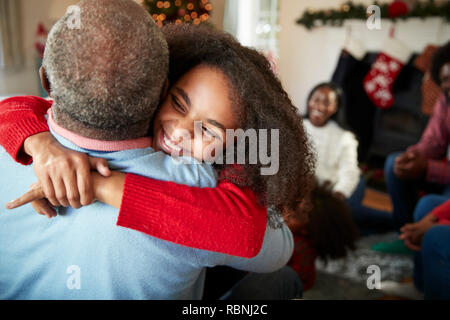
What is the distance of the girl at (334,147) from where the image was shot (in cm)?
226

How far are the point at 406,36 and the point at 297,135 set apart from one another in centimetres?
345

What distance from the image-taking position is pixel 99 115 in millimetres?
497

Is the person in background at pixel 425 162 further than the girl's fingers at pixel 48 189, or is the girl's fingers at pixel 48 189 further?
the person in background at pixel 425 162

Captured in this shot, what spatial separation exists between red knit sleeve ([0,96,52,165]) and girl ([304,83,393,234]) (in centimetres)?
179

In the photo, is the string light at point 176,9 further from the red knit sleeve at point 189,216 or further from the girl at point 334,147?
the red knit sleeve at point 189,216

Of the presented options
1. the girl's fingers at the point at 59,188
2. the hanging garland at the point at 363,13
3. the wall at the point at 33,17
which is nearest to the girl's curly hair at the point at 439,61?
the hanging garland at the point at 363,13

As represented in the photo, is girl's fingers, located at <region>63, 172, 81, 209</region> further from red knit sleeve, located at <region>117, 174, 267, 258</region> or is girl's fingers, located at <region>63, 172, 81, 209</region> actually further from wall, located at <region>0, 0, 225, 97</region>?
wall, located at <region>0, 0, 225, 97</region>

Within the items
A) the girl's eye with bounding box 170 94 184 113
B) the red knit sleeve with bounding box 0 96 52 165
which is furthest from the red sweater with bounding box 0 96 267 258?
the girl's eye with bounding box 170 94 184 113

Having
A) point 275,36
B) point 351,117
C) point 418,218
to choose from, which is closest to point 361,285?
point 418,218

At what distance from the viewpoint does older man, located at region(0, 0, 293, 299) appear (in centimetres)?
46

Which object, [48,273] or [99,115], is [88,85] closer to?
[99,115]

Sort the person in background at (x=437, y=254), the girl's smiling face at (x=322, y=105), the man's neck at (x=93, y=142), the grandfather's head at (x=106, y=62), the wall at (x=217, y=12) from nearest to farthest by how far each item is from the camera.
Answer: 1. the grandfather's head at (x=106, y=62)
2. the man's neck at (x=93, y=142)
3. the person in background at (x=437, y=254)
4. the girl's smiling face at (x=322, y=105)
5. the wall at (x=217, y=12)

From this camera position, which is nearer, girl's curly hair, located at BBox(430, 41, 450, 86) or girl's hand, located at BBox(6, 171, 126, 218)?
girl's hand, located at BBox(6, 171, 126, 218)

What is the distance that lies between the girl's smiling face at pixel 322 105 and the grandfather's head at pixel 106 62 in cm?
190
